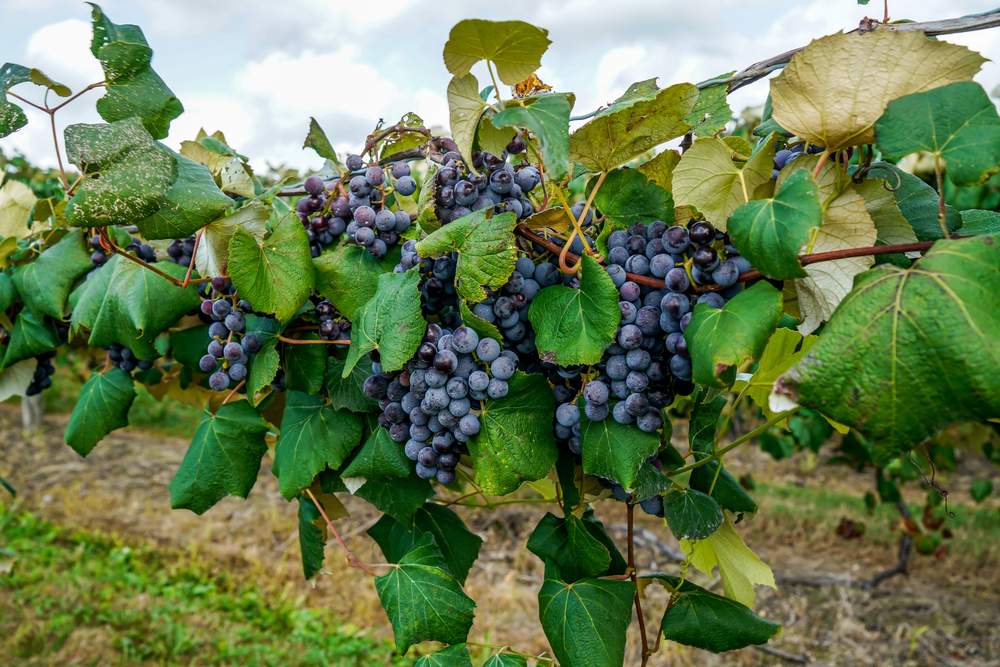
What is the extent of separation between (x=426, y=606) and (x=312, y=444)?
1.08 feet

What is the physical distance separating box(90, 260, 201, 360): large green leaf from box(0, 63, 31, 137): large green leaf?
0.27 m

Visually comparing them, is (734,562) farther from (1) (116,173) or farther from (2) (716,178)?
(1) (116,173)

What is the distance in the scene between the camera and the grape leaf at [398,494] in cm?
105

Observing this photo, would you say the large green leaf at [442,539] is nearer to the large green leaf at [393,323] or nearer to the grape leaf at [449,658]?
the grape leaf at [449,658]

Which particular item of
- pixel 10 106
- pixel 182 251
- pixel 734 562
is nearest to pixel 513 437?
pixel 734 562

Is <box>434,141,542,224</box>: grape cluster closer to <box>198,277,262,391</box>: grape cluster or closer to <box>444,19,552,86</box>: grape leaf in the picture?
<box>444,19,552,86</box>: grape leaf

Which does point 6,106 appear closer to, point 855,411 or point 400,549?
point 400,549

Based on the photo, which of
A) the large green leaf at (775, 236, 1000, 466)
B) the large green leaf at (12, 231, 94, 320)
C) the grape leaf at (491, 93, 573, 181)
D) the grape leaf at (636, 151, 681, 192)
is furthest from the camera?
the large green leaf at (12, 231, 94, 320)

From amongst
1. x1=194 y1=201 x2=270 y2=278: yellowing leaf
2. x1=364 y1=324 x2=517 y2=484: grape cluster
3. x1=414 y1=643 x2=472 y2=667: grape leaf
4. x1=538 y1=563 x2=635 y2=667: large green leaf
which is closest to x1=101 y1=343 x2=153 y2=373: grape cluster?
x1=194 y1=201 x2=270 y2=278: yellowing leaf

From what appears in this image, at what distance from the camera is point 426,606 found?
968 mm

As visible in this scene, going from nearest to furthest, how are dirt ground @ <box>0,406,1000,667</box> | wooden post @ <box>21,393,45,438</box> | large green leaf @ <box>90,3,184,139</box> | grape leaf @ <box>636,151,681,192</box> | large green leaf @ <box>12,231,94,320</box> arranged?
grape leaf @ <box>636,151,681,192</box>
large green leaf @ <box>90,3,184,139</box>
large green leaf @ <box>12,231,94,320</box>
dirt ground @ <box>0,406,1000,667</box>
wooden post @ <box>21,393,45,438</box>

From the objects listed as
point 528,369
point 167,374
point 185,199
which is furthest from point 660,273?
point 167,374

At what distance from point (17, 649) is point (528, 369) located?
3.79 metres

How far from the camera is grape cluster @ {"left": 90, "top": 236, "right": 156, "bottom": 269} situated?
130 cm
